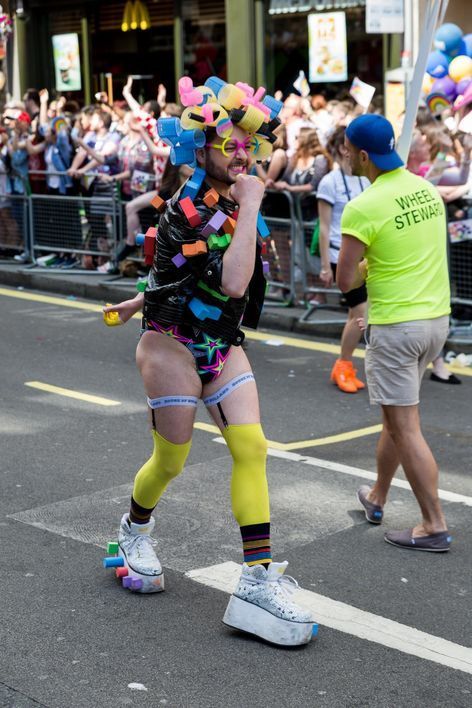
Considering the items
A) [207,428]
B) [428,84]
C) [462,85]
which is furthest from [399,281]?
[428,84]

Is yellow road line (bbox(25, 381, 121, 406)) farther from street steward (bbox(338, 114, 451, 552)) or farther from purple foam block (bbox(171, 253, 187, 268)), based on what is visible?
purple foam block (bbox(171, 253, 187, 268))

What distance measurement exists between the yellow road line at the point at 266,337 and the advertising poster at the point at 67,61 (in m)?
10.2

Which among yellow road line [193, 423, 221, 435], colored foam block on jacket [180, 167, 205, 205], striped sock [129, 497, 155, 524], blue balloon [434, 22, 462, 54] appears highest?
blue balloon [434, 22, 462, 54]

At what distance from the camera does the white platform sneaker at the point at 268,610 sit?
4.38 meters

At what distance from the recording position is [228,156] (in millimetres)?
4379

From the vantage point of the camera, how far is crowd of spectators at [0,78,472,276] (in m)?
10.3

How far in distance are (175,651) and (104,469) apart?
2.40m

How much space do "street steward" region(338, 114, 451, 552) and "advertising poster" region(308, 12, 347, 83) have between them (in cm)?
1317

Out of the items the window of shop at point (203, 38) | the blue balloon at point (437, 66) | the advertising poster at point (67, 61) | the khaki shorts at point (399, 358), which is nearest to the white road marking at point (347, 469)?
the khaki shorts at point (399, 358)

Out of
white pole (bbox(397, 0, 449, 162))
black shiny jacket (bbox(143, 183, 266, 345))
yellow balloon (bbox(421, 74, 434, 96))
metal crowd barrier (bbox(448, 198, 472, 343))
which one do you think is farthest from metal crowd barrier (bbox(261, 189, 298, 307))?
black shiny jacket (bbox(143, 183, 266, 345))

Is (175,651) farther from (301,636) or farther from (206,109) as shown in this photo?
(206,109)

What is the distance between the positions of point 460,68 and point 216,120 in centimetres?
1028

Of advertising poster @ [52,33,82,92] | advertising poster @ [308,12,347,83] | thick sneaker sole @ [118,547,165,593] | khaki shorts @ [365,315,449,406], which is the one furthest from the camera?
advertising poster @ [52,33,82,92]

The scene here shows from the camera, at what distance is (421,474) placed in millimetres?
5445
